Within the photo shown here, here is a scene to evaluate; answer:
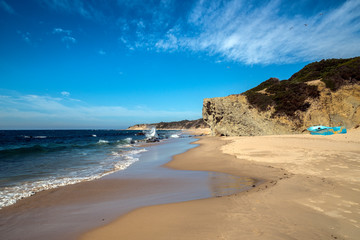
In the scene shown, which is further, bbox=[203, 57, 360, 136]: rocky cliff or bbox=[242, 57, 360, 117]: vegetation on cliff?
bbox=[242, 57, 360, 117]: vegetation on cliff

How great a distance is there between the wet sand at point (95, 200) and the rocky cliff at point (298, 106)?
2387 cm

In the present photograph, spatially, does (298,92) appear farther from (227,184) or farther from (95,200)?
(95,200)

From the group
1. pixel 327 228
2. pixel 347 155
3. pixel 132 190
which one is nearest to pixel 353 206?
pixel 327 228

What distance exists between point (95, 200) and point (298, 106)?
29792 mm

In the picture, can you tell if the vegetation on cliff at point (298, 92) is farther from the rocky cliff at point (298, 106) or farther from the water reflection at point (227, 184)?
the water reflection at point (227, 184)

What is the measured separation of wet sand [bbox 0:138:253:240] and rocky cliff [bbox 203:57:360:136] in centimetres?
2387

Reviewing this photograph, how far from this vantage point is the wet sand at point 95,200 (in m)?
3.69

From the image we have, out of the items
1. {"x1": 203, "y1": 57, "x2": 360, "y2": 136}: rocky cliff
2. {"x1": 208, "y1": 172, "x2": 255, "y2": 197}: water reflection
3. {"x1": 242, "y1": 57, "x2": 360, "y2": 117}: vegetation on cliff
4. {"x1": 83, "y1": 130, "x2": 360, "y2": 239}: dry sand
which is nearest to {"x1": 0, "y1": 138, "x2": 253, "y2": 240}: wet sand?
{"x1": 208, "y1": 172, "x2": 255, "y2": 197}: water reflection

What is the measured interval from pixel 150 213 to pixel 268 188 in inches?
134

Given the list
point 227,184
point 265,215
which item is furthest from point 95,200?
point 265,215

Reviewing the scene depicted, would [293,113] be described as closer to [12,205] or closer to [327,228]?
[327,228]

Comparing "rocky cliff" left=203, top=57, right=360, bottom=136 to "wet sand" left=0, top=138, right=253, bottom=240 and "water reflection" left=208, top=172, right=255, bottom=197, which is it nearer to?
"water reflection" left=208, top=172, right=255, bottom=197

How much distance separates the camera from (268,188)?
5055mm

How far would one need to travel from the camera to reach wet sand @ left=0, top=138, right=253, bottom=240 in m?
3.69
